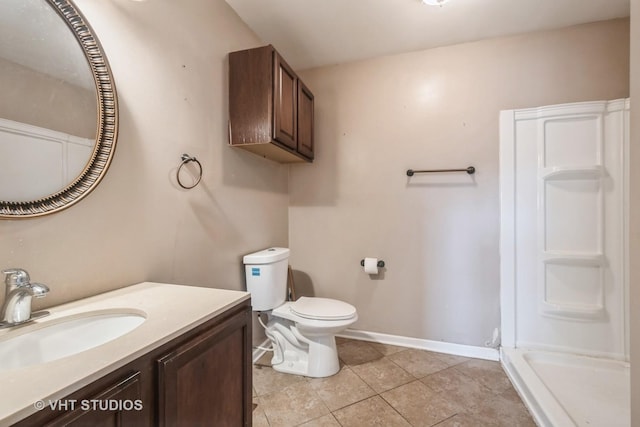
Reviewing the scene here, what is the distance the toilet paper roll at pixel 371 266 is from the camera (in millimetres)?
2281

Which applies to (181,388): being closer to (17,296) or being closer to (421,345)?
(17,296)

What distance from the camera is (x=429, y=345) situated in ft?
7.29

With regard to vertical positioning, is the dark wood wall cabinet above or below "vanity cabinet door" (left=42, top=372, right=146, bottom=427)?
above

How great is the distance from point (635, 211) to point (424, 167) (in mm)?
1569

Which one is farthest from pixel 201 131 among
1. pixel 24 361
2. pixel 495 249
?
pixel 495 249

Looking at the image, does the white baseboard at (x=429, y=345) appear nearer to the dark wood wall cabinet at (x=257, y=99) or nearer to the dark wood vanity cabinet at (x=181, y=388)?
the dark wood vanity cabinet at (x=181, y=388)

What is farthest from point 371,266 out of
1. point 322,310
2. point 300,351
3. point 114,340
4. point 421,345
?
point 114,340

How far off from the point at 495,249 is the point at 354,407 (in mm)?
1473

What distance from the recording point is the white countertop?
0.49 metres

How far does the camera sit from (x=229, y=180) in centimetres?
177

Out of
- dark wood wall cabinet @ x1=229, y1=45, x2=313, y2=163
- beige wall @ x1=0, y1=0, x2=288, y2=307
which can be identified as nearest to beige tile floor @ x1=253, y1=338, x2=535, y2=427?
beige wall @ x1=0, y1=0, x2=288, y2=307

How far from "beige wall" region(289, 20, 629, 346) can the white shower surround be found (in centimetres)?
11

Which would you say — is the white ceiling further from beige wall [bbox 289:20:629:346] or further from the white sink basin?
the white sink basin

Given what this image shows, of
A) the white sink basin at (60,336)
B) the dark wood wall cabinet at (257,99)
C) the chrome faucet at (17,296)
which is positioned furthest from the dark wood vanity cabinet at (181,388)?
the dark wood wall cabinet at (257,99)
